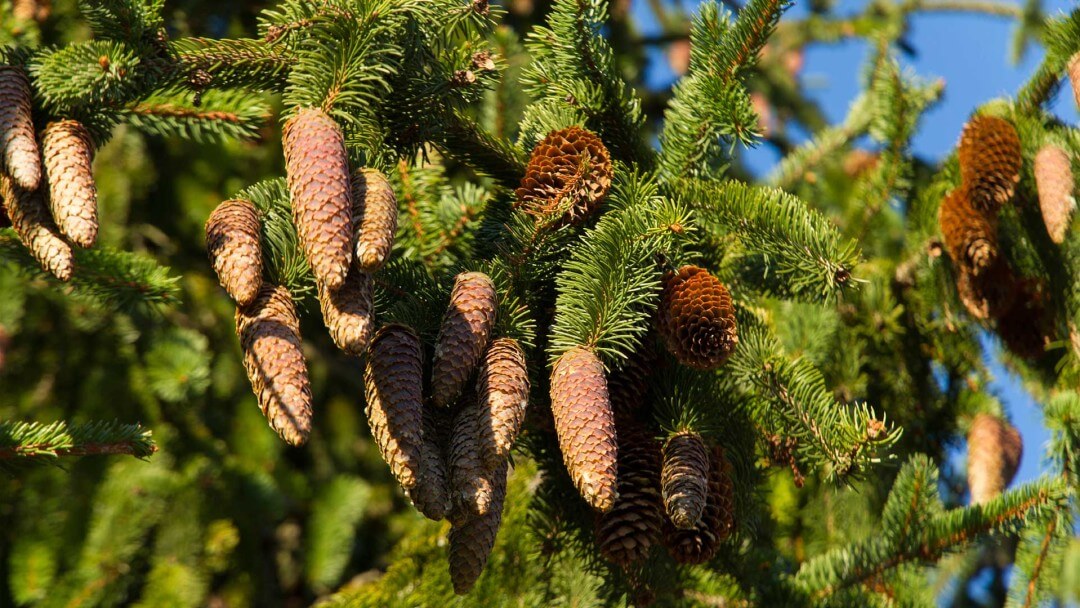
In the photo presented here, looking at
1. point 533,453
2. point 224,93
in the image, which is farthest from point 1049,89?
point 224,93

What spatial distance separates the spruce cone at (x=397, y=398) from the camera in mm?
1134

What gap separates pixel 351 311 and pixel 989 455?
5.33 feet

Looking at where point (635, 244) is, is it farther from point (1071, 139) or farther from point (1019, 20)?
point (1019, 20)

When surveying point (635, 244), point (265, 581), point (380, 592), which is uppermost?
point (635, 244)

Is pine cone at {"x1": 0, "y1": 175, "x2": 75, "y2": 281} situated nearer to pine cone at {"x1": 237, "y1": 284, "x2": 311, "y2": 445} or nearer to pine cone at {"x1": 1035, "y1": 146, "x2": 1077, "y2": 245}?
pine cone at {"x1": 237, "y1": 284, "x2": 311, "y2": 445}

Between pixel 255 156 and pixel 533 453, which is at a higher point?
pixel 533 453

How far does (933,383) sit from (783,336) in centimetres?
52

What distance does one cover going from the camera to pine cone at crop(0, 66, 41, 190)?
1.33 meters

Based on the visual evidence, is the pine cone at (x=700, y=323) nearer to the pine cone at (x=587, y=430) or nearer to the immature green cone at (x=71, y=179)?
the pine cone at (x=587, y=430)

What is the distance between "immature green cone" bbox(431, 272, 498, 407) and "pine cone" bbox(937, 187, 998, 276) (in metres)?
1.08

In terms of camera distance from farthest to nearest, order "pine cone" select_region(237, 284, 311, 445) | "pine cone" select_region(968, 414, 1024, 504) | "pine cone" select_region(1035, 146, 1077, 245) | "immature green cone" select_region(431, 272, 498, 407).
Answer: "pine cone" select_region(968, 414, 1024, 504)
"pine cone" select_region(1035, 146, 1077, 245)
"immature green cone" select_region(431, 272, 498, 407)
"pine cone" select_region(237, 284, 311, 445)

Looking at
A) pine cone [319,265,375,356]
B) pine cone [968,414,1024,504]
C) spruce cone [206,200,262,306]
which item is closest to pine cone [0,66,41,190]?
spruce cone [206,200,262,306]

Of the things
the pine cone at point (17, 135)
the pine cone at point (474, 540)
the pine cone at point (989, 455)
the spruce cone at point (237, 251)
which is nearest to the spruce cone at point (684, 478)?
the pine cone at point (474, 540)

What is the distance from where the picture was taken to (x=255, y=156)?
3.70 metres
